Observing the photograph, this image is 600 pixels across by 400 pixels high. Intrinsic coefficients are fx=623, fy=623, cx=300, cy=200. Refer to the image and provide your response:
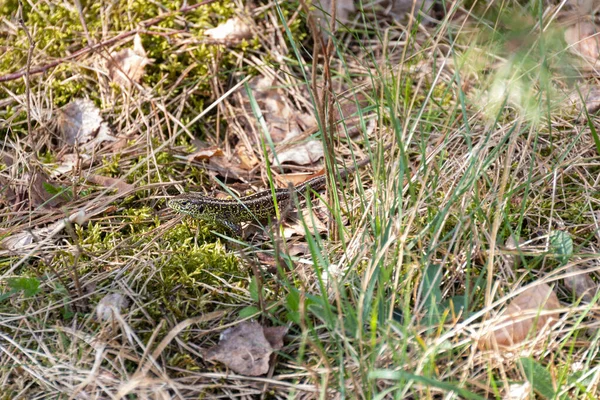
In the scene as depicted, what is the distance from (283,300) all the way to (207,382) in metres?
0.60

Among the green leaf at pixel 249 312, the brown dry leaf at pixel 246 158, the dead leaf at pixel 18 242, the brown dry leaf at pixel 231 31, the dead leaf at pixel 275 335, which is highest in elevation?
the brown dry leaf at pixel 231 31

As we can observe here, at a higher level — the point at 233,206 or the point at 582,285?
the point at 582,285

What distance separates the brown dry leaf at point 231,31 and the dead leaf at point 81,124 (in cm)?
118

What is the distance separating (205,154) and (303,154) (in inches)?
29.8

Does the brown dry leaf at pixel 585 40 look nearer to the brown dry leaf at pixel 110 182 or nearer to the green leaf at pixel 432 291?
the green leaf at pixel 432 291

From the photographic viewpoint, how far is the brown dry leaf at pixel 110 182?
14.4ft

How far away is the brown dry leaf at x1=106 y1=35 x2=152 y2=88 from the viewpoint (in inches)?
201

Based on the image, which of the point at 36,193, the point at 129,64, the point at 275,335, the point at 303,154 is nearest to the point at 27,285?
the point at 36,193

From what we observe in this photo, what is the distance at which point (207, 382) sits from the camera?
2967 mm

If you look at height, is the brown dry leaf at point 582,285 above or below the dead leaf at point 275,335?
above

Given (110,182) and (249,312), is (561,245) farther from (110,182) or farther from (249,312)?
(110,182)

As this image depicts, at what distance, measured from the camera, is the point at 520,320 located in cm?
290

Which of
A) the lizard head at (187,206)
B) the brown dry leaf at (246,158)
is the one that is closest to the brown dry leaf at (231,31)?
the brown dry leaf at (246,158)

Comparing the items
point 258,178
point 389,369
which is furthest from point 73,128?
point 389,369
